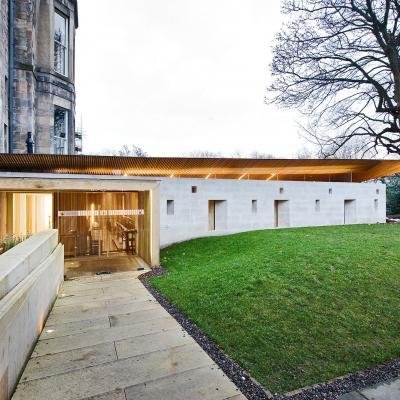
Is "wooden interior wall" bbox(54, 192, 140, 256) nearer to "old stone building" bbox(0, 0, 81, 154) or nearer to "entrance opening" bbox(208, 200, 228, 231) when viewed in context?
"old stone building" bbox(0, 0, 81, 154)

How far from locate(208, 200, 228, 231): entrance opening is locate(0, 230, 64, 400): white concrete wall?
8900mm

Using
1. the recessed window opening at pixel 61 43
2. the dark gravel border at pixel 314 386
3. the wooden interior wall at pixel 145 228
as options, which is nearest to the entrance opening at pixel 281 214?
the wooden interior wall at pixel 145 228

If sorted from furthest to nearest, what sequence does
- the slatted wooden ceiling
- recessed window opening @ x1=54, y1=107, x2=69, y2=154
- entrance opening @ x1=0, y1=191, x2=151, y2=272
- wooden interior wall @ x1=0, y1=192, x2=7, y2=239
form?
1. recessed window opening @ x1=54, y1=107, x2=69, y2=154
2. wooden interior wall @ x1=0, y1=192, x2=7, y2=239
3. entrance opening @ x1=0, y1=191, x2=151, y2=272
4. the slatted wooden ceiling

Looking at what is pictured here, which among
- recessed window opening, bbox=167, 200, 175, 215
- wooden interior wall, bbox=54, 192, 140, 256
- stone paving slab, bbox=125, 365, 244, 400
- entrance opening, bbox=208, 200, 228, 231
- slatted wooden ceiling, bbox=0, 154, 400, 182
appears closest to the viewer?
stone paving slab, bbox=125, 365, 244, 400

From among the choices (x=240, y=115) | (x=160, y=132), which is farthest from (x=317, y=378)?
(x=160, y=132)

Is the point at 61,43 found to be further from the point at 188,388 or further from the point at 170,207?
the point at 188,388

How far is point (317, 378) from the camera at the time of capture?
353 cm

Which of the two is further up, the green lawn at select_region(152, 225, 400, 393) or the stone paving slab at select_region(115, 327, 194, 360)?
the green lawn at select_region(152, 225, 400, 393)

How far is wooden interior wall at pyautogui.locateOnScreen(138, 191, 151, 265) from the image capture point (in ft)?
31.1

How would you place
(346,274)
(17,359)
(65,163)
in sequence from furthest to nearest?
(65,163) < (346,274) < (17,359)

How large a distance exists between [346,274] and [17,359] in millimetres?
6577

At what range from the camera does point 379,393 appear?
329cm

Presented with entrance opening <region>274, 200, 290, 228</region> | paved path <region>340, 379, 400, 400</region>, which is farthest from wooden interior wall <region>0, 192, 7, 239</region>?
entrance opening <region>274, 200, 290, 228</region>

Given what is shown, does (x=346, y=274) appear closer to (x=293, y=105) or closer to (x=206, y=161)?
(x=293, y=105)
